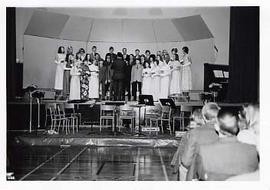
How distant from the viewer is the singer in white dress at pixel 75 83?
16.6ft

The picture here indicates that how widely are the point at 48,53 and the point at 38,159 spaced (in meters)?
1.86

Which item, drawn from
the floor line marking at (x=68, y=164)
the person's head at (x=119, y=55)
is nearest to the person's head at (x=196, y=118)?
the floor line marking at (x=68, y=164)

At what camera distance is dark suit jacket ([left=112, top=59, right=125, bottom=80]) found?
18.3 ft

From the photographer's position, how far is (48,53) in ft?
17.5

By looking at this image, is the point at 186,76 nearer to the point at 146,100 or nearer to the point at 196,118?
the point at 146,100

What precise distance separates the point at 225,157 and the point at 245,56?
1355 mm

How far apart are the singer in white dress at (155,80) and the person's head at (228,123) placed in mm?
2194

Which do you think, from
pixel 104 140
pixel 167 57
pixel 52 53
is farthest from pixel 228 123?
pixel 52 53

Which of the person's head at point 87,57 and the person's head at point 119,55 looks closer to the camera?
the person's head at point 87,57

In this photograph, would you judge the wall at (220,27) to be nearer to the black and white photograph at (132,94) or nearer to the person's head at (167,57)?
the black and white photograph at (132,94)

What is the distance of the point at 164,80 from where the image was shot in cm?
509

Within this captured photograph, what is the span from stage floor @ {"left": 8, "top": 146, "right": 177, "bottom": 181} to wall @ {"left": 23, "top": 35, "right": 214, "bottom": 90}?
88 centimetres
